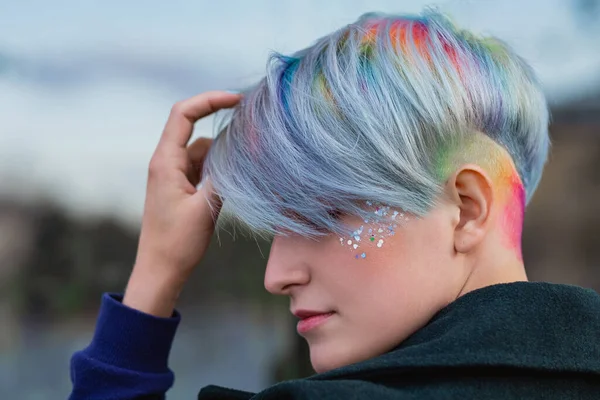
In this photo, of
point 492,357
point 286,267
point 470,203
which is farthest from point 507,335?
point 286,267

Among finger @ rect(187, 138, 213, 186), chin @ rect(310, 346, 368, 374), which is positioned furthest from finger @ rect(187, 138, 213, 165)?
chin @ rect(310, 346, 368, 374)

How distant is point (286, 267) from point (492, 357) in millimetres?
256

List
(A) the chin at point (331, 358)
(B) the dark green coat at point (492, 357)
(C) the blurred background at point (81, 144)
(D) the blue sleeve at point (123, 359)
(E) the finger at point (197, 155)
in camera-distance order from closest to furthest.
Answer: (B) the dark green coat at point (492, 357) → (A) the chin at point (331, 358) → (D) the blue sleeve at point (123, 359) → (E) the finger at point (197, 155) → (C) the blurred background at point (81, 144)

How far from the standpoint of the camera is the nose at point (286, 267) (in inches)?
29.2

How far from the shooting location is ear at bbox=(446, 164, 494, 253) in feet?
2.30

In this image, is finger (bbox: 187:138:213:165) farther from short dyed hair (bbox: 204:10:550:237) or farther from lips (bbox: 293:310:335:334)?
lips (bbox: 293:310:335:334)

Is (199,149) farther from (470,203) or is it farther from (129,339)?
(470,203)

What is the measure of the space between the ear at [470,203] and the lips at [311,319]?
0.17 meters

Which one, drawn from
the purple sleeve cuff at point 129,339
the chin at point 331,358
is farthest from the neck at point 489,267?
the purple sleeve cuff at point 129,339

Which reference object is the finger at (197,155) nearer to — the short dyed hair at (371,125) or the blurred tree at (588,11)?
the short dyed hair at (371,125)

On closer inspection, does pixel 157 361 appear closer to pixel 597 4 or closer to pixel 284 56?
pixel 284 56

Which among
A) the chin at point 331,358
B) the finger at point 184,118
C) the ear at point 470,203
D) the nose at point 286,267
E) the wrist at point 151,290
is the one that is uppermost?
the finger at point 184,118

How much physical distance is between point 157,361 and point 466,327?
0.54 m

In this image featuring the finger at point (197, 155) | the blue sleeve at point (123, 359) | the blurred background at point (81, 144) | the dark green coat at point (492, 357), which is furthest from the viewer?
the blurred background at point (81, 144)
